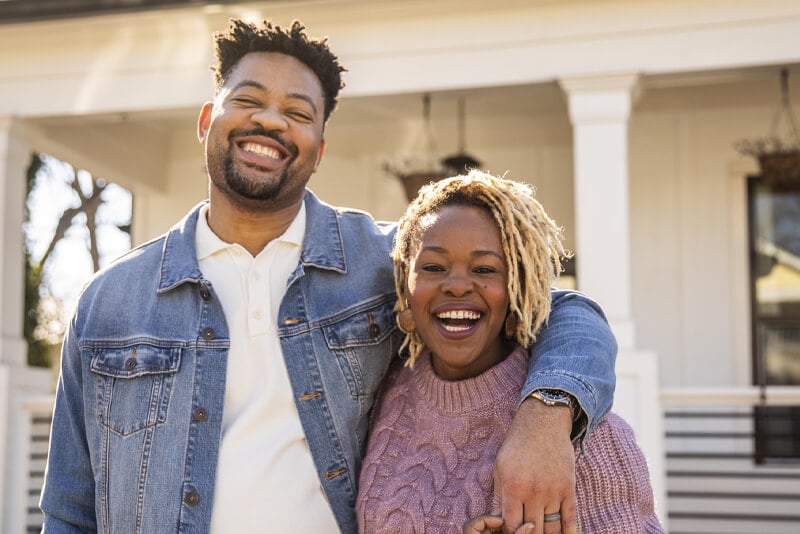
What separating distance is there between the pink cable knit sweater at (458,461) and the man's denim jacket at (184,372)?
0.11 m

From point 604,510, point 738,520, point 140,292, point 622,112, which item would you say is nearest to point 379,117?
point 622,112

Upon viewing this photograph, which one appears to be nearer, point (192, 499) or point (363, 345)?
point (192, 499)

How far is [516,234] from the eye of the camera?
212cm

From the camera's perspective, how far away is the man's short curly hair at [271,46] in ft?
8.18

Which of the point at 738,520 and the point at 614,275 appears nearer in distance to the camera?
the point at 614,275

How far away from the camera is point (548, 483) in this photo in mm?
1858

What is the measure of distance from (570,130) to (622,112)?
7.67ft

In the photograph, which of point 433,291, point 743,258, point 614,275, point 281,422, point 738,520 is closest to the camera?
point 433,291

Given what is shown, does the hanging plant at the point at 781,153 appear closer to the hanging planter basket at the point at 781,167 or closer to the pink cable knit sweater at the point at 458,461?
→ the hanging planter basket at the point at 781,167

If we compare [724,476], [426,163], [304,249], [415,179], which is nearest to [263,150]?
[304,249]

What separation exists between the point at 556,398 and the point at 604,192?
4550mm

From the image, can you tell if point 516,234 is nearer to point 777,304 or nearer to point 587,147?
point 587,147

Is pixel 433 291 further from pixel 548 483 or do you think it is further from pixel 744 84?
pixel 744 84

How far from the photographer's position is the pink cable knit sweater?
198 cm
